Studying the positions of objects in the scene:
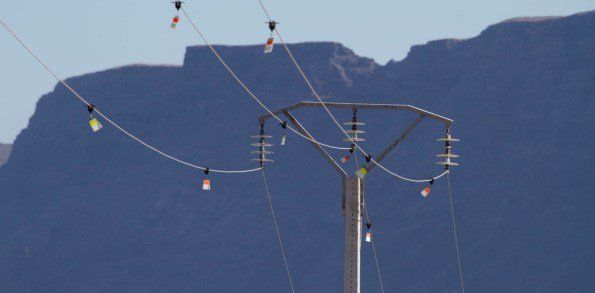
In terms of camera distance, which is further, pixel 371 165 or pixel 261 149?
pixel 261 149

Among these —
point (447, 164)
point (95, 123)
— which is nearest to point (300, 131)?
point (447, 164)

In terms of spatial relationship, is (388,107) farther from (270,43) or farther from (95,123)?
(95,123)

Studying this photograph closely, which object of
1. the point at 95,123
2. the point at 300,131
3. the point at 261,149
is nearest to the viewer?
the point at 95,123

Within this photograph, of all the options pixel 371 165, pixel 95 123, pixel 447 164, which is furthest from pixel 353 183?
pixel 95 123

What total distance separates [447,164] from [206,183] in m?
7.39

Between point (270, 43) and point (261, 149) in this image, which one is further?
point (261, 149)

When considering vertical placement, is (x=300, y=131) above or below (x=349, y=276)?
above

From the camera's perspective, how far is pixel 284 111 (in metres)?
50.7

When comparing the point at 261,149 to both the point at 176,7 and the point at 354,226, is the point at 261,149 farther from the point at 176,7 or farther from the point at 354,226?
the point at 176,7

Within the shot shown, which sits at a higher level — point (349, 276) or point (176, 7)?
point (176, 7)

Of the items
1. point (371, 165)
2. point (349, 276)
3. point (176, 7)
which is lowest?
point (349, 276)

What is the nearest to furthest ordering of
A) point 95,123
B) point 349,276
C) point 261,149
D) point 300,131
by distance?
point 95,123
point 349,276
point 300,131
point 261,149

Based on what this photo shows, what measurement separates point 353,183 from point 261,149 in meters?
7.58

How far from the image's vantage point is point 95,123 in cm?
4406
